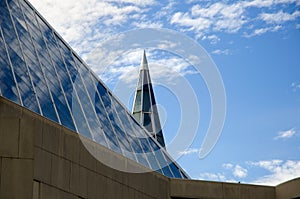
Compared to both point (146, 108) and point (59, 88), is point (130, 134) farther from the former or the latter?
point (146, 108)

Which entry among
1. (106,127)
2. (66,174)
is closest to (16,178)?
(66,174)

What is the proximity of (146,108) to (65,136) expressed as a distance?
1505 inches

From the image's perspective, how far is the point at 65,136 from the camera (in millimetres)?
21188

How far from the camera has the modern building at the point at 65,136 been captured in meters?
18.1

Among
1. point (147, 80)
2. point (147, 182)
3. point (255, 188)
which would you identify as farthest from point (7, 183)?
point (147, 80)

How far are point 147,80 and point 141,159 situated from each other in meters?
36.7

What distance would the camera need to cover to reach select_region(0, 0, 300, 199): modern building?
1812 cm

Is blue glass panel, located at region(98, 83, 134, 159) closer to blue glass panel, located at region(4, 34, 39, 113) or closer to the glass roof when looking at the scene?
the glass roof

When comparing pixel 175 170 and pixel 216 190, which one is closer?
pixel 216 190

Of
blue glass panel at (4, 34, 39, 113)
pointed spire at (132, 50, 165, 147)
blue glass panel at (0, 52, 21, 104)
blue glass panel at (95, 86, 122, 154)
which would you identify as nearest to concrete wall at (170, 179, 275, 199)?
blue glass panel at (95, 86, 122, 154)

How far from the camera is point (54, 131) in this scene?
2059cm

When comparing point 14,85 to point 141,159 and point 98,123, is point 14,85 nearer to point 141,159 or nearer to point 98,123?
point 98,123

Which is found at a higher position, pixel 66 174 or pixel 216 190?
pixel 216 190

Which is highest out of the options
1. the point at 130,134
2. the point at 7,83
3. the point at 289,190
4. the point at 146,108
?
the point at 146,108
